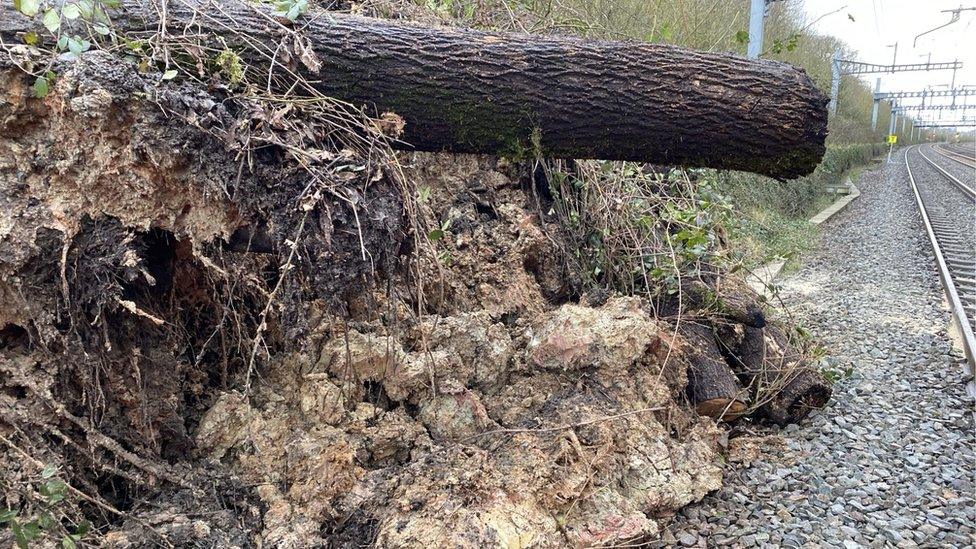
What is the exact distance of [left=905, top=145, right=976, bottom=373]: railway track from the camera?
5570 mm

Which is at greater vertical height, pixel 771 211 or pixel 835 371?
pixel 771 211

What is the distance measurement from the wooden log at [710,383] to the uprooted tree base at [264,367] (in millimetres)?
403

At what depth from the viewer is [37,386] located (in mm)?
2133

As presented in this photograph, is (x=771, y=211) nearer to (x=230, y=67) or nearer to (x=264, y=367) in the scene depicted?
(x=264, y=367)

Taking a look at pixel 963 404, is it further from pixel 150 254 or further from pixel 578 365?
pixel 150 254

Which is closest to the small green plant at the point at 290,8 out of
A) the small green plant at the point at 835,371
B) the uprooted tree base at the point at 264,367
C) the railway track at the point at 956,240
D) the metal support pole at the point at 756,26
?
the uprooted tree base at the point at 264,367

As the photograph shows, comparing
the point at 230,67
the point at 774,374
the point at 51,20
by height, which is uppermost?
the point at 51,20

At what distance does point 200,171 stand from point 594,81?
5.62 ft

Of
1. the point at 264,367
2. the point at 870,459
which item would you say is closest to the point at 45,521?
the point at 264,367

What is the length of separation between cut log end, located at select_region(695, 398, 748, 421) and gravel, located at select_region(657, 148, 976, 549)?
32 cm

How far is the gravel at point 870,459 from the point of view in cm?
282

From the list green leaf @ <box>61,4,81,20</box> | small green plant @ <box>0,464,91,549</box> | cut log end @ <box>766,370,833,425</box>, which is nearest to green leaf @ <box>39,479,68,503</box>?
small green plant @ <box>0,464,91,549</box>

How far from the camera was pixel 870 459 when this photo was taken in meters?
3.40

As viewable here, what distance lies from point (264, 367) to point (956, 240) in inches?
429
